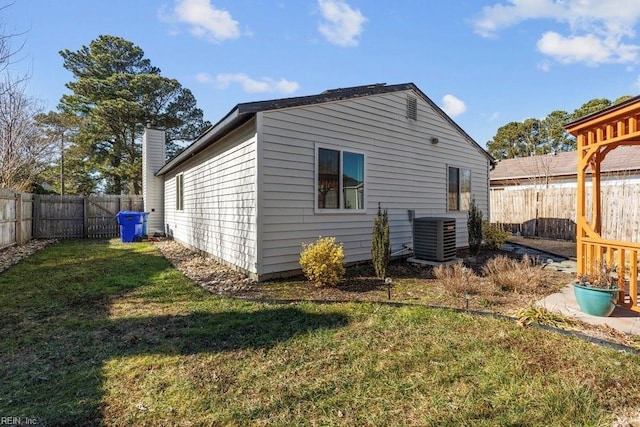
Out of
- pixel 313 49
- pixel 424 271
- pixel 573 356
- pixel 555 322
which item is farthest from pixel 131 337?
pixel 313 49

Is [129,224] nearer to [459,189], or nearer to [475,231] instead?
[459,189]

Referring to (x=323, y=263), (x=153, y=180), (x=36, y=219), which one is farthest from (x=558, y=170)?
(x=36, y=219)

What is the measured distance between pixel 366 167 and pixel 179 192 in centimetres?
758

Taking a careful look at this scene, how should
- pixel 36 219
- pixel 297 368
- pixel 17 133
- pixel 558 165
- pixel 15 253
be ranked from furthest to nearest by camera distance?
1. pixel 558 165
2. pixel 36 219
3. pixel 17 133
4. pixel 15 253
5. pixel 297 368

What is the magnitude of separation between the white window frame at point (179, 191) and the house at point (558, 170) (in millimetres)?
14994

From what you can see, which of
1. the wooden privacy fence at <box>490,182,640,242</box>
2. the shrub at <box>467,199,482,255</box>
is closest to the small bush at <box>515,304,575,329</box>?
the shrub at <box>467,199,482,255</box>

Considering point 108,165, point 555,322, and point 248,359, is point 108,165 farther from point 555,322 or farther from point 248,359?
point 555,322

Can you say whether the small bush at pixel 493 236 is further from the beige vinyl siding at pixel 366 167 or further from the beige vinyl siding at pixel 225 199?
the beige vinyl siding at pixel 225 199

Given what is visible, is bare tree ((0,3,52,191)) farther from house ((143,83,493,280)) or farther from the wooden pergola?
the wooden pergola

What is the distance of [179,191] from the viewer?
1175cm

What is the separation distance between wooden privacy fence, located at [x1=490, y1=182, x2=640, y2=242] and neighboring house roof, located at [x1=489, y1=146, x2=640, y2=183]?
2.43m

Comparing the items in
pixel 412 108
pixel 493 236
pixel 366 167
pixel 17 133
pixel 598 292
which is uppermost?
pixel 17 133

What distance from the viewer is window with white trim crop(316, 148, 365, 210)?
648 cm

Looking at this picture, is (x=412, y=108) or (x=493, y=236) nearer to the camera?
(x=412, y=108)
